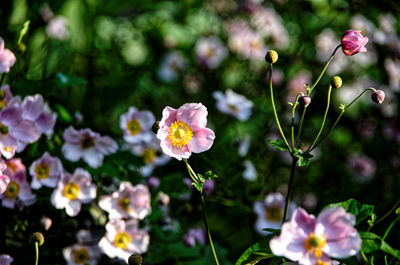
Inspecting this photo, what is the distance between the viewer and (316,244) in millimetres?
822

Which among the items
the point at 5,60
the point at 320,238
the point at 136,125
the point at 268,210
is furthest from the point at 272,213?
the point at 5,60

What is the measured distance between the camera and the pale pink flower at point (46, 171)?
1223mm

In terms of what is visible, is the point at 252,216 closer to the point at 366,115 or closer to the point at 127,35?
the point at 366,115

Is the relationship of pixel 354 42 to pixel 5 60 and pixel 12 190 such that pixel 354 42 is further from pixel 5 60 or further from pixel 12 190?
pixel 12 190

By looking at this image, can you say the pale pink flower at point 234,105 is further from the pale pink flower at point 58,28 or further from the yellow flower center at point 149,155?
the pale pink flower at point 58,28

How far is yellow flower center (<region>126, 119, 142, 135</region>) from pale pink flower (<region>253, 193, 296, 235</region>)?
20.1 inches

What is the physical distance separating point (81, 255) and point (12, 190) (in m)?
0.27

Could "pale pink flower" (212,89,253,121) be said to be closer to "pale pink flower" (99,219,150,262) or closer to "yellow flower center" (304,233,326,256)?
"pale pink flower" (99,219,150,262)

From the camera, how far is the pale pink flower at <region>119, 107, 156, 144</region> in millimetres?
1488

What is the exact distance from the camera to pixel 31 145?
1362mm

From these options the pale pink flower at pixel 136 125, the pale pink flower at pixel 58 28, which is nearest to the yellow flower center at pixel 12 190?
the pale pink flower at pixel 136 125

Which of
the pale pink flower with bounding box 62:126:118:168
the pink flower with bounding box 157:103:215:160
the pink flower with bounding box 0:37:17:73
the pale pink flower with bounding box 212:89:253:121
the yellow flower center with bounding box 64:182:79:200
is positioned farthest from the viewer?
the pale pink flower with bounding box 212:89:253:121

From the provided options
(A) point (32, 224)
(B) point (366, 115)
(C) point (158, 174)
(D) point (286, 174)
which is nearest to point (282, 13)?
(B) point (366, 115)

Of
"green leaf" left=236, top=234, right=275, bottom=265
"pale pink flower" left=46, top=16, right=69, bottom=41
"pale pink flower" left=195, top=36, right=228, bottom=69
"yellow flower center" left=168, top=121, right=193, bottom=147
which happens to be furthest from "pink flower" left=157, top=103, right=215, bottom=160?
"pale pink flower" left=46, top=16, right=69, bottom=41
